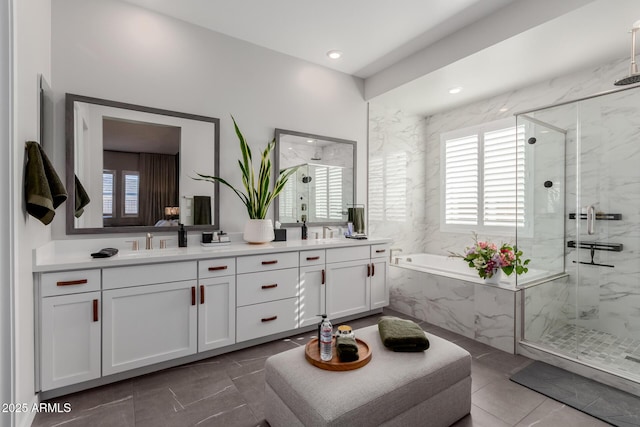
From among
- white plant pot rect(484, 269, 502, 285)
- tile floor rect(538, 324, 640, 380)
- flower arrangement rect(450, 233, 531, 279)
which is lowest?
tile floor rect(538, 324, 640, 380)

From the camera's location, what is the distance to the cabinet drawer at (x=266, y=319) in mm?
2500

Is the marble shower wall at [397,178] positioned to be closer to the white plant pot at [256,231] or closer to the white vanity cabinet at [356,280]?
the white vanity cabinet at [356,280]

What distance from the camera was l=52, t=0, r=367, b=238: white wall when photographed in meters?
2.30

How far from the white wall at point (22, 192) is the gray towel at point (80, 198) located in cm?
36

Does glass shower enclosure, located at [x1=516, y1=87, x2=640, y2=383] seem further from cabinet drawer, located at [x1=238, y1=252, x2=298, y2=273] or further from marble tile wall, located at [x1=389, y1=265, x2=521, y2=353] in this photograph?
cabinet drawer, located at [x1=238, y1=252, x2=298, y2=273]

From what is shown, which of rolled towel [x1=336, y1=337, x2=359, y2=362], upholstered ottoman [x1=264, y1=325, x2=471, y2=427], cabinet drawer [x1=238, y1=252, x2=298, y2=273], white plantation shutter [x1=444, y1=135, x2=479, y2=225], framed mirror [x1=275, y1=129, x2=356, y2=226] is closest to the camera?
upholstered ottoman [x1=264, y1=325, x2=471, y2=427]

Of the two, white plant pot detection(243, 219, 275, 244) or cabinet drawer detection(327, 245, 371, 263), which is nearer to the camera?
white plant pot detection(243, 219, 275, 244)

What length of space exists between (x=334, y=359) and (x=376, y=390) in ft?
0.91

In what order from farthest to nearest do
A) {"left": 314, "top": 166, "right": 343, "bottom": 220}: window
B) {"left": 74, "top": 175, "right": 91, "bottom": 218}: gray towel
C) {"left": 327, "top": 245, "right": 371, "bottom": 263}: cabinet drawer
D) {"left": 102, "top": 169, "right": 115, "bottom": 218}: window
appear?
{"left": 314, "top": 166, "right": 343, "bottom": 220}: window
{"left": 327, "top": 245, "right": 371, "bottom": 263}: cabinet drawer
{"left": 102, "top": 169, "right": 115, "bottom": 218}: window
{"left": 74, "top": 175, "right": 91, "bottom": 218}: gray towel

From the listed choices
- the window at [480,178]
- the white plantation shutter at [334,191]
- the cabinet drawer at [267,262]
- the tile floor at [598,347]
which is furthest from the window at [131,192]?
the window at [480,178]

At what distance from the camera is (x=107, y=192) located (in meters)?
2.40

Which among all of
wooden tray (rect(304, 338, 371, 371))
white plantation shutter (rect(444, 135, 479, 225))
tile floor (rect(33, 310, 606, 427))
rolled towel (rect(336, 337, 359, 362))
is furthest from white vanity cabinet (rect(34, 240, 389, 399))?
white plantation shutter (rect(444, 135, 479, 225))

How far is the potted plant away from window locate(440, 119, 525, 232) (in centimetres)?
251

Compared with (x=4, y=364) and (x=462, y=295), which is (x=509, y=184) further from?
(x=4, y=364)
